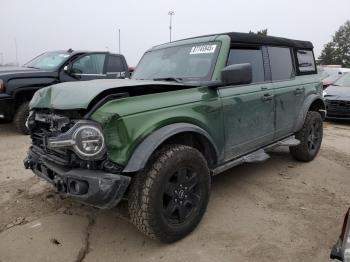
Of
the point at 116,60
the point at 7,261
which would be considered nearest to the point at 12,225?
the point at 7,261

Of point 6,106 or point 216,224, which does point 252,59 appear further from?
point 6,106

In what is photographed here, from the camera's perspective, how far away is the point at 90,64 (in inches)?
328

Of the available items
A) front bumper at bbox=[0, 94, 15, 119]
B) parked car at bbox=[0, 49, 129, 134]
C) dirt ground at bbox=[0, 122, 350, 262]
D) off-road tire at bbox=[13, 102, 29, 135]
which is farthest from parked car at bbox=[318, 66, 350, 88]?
front bumper at bbox=[0, 94, 15, 119]

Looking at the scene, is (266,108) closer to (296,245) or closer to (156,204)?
(296,245)

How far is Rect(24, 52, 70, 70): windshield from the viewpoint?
26.1ft

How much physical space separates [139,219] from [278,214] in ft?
5.22

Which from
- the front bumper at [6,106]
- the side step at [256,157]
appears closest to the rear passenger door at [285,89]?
the side step at [256,157]

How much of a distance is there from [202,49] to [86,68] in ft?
15.9

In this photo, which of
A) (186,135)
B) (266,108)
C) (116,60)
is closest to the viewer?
(186,135)

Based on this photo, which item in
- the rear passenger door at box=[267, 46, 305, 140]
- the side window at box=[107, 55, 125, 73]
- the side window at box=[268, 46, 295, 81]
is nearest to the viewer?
the rear passenger door at box=[267, 46, 305, 140]

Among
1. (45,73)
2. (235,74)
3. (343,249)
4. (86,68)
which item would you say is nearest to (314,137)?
(235,74)

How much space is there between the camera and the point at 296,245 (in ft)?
10.3

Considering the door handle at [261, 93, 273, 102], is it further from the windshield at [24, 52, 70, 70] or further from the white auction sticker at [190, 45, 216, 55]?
the windshield at [24, 52, 70, 70]

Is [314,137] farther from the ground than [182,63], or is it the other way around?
[182,63]
